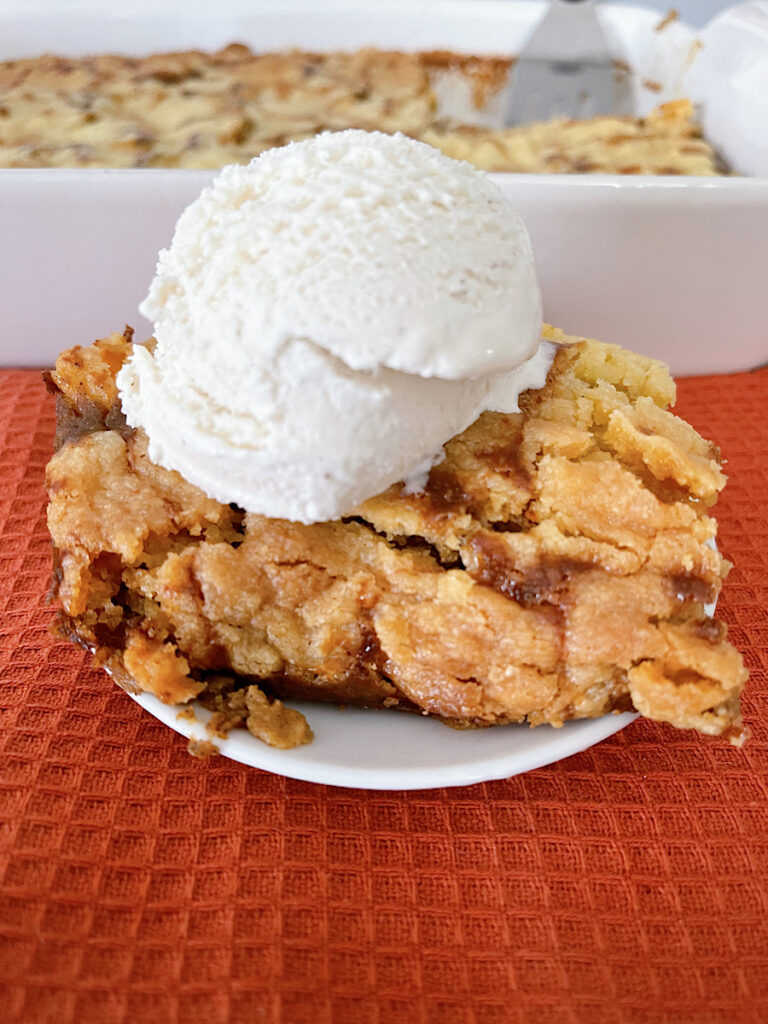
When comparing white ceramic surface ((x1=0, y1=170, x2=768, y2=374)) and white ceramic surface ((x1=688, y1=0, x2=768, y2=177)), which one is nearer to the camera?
white ceramic surface ((x1=0, y1=170, x2=768, y2=374))

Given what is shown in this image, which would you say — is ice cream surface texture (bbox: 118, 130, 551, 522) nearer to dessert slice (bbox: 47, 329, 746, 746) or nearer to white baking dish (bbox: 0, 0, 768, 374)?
dessert slice (bbox: 47, 329, 746, 746)

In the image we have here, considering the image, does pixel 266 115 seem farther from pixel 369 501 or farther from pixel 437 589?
pixel 437 589

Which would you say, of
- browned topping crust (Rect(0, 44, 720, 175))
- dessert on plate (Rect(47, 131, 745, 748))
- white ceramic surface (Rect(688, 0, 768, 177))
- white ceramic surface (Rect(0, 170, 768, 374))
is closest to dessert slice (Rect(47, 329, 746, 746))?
dessert on plate (Rect(47, 131, 745, 748))

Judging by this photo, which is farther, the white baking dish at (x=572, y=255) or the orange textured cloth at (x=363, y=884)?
the white baking dish at (x=572, y=255)

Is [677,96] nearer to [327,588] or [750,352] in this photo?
[750,352]

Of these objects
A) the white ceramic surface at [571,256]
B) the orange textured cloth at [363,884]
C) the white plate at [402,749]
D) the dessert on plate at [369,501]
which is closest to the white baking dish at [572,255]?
the white ceramic surface at [571,256]

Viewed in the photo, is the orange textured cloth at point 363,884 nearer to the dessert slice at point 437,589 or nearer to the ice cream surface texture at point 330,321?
the dessert slice at point 437,589

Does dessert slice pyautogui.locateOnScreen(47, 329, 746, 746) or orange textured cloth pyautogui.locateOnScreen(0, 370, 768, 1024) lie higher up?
dessert slice pyautogui.locateOnScreen(47, 329, 746, 746)
